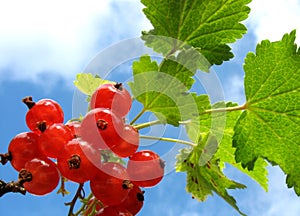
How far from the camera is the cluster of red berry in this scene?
1.55 m

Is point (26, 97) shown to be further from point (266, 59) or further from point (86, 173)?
point (266, 59)

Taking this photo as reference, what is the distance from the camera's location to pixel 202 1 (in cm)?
191

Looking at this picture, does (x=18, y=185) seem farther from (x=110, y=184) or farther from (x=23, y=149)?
(x=110, y=184)

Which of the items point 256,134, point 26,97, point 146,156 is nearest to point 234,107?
point 256,134

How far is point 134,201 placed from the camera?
1655 millimetres

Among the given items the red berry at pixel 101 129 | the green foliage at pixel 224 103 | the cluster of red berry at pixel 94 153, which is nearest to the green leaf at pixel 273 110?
the green foliage at pixel 224 103

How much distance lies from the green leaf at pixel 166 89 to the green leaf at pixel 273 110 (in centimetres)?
26

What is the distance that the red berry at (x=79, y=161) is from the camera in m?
1.53

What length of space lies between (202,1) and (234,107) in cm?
42

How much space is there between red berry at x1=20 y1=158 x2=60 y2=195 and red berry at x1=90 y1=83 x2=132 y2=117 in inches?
9.7

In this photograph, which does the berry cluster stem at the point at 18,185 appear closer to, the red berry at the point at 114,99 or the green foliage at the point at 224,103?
the red berry at the point at 114,99

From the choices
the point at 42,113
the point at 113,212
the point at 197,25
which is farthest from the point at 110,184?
the point at 197,25

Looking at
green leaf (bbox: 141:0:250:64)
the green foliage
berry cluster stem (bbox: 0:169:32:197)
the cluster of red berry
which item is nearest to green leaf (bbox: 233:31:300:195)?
the green foliage

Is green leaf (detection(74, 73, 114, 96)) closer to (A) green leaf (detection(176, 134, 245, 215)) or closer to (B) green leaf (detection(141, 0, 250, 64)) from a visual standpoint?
(B) green leaf (detection(141, 0, 250, 64))
